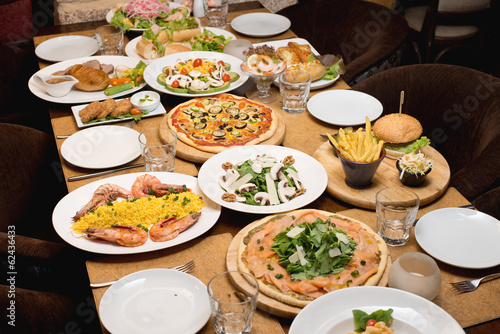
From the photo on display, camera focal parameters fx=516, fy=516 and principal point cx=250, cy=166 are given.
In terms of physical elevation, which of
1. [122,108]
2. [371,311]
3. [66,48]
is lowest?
[66,48]

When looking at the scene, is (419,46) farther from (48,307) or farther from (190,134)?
Result: (48,307)

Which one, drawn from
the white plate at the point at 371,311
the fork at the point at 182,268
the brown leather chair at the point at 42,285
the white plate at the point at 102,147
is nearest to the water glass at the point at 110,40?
the white plate at the point at 102,147

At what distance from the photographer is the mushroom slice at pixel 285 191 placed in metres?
2.16

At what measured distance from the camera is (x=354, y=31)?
407 cm

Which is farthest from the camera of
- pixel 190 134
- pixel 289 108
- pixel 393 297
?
pixel 289 108

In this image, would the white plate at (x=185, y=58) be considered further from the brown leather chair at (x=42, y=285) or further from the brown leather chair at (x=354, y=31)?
the brown leather chair at (x=42, y=285)

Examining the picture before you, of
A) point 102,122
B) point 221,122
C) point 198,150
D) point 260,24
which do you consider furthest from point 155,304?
point 260,24

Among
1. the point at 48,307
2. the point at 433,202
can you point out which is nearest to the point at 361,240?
the point at 433,202

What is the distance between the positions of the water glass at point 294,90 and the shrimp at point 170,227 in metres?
1.11

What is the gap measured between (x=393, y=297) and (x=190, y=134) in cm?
137

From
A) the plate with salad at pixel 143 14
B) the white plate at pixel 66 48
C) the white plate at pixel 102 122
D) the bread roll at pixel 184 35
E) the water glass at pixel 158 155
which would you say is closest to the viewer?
the water glass at pixel 158 155

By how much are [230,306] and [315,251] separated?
413mm

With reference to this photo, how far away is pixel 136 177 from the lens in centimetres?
232

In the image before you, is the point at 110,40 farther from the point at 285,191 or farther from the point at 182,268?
the point at 182,268
